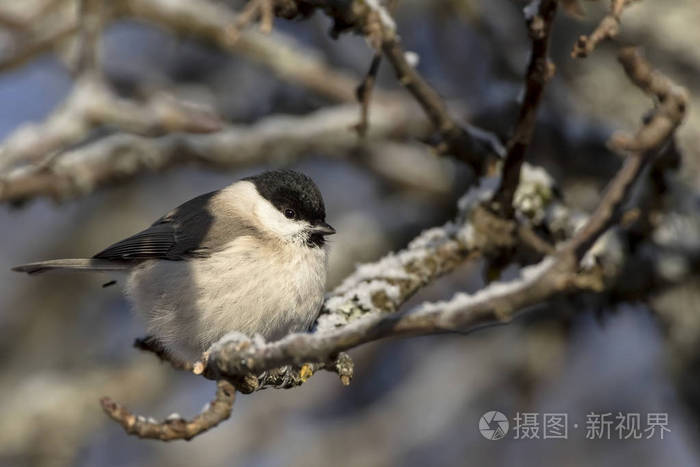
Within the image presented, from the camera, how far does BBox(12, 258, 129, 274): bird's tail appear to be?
300 centimetres

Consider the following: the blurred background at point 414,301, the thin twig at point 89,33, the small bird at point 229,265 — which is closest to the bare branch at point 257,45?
the blurred background at point 414,301

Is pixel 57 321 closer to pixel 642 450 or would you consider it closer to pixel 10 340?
pixel 10 340

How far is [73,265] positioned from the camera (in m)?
3.09

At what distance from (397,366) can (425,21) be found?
2.80m

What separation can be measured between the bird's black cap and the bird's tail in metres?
0.72

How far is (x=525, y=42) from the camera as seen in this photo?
5035 mm

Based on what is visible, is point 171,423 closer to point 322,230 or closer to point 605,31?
point 322,230

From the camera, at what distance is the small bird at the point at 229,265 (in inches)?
108

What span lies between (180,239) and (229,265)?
381 mm

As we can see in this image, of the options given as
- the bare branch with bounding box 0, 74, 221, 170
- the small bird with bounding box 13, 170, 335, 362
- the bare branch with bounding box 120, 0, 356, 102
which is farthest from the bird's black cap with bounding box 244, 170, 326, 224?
the bare branch with bounding box 120, 0, 356, 102

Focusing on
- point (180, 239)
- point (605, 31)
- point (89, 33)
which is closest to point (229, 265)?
point (180, 239)

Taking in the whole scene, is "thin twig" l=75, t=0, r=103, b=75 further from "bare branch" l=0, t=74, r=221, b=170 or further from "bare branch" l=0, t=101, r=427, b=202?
"bare branch" l=0, t=101, r=427, b=202

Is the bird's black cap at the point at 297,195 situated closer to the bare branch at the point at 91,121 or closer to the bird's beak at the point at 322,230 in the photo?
the bird's beak at the point at 322,230

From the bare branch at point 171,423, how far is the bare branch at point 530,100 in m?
1.34
